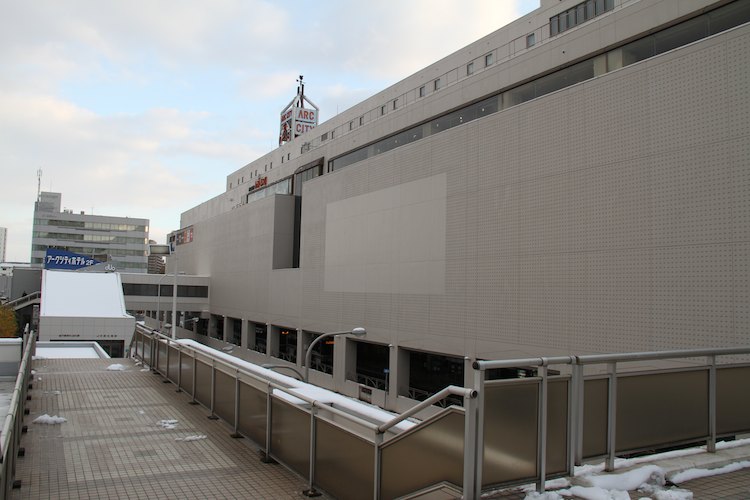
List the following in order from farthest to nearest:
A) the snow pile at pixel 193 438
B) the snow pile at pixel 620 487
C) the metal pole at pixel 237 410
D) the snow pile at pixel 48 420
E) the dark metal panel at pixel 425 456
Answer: the snow pile at pixel 48 420 → the metal pole at pixel 237 410 → the snow pile at pixel 193 438 → the snow pile at pixel 620 487 → the dark metal panel at pixel 425 456

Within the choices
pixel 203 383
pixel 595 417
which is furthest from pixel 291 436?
pixel 203 383

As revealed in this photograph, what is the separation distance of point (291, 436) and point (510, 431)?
2.97 meters

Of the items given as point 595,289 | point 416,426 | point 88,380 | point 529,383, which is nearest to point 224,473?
point 416,426

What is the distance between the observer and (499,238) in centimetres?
1991

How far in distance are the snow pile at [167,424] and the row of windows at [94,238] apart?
112m

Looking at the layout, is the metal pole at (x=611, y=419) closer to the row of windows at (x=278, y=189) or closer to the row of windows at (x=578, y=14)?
the row of windows at (x=578, y=14)

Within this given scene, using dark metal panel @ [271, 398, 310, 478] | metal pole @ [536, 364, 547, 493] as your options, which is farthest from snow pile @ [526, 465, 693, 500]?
dark metal panel @ [271, 398, 310, 478]

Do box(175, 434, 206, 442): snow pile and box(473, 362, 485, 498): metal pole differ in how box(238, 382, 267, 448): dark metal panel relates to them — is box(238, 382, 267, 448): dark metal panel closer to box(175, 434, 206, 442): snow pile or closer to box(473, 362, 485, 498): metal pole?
box(175, 434, 206, 442): snow pile

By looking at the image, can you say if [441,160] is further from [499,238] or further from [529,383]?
[529,383]

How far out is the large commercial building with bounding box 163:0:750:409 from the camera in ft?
45.3

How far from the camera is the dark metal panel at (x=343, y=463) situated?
5137mm

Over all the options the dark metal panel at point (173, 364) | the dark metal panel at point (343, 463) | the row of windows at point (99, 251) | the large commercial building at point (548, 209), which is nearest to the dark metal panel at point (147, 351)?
the dark metal panel at point (173, 364)

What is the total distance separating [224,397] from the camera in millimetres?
8555

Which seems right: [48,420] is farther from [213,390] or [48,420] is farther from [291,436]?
[291,436]
